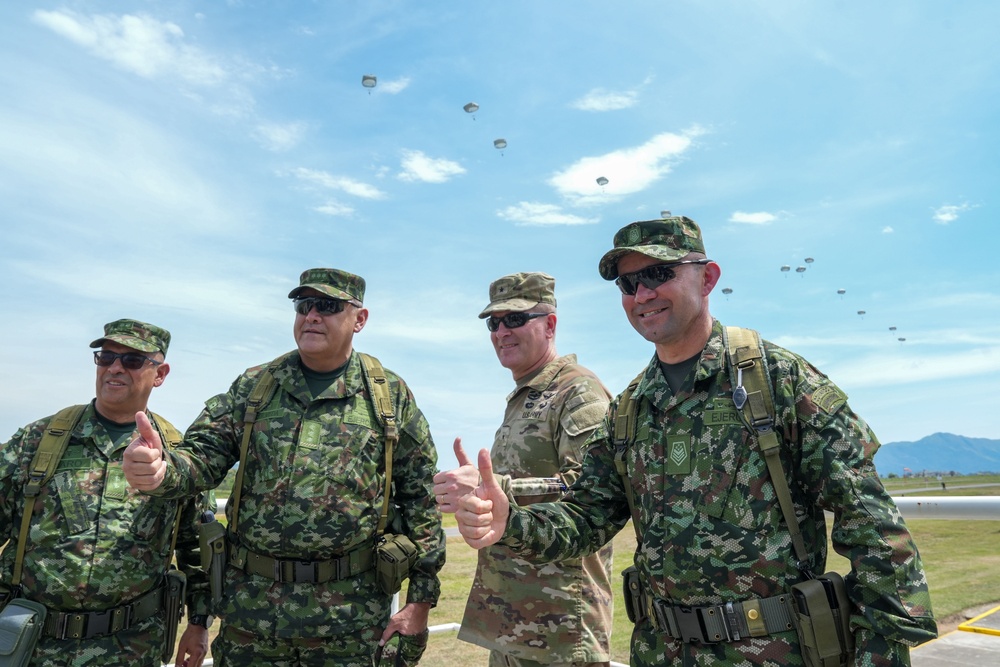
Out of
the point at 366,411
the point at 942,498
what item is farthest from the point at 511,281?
the point at 942,498

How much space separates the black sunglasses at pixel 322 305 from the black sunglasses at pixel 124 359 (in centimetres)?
116

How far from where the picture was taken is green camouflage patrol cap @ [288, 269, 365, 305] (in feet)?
15.5

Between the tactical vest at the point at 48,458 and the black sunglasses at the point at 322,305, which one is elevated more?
the black sunglasses at the point at 322,305

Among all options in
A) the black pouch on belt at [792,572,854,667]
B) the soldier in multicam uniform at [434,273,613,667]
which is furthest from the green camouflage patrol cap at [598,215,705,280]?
the black pouch on belt at [792,572,854,667]

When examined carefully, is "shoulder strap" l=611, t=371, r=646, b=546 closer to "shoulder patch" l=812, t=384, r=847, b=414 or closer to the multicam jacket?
"shoulder patch" l=812, t=384, r=847, b=414

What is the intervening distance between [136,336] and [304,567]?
1967mm

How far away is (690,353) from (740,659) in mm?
1254

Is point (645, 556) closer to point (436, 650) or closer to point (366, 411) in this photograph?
point (366, 411)

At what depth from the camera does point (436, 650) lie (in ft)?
22.7

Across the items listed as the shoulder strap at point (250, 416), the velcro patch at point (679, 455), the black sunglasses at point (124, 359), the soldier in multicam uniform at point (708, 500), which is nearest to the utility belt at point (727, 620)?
the soldier in multicam uniform at point (708, 500)

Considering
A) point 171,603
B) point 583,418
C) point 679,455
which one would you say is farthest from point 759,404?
point 171,603

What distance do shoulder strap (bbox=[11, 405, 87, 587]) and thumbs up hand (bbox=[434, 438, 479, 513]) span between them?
306 cm

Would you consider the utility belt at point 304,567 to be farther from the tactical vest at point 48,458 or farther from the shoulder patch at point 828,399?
the shoulder patch at point 828,399

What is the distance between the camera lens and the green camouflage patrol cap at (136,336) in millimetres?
4863
